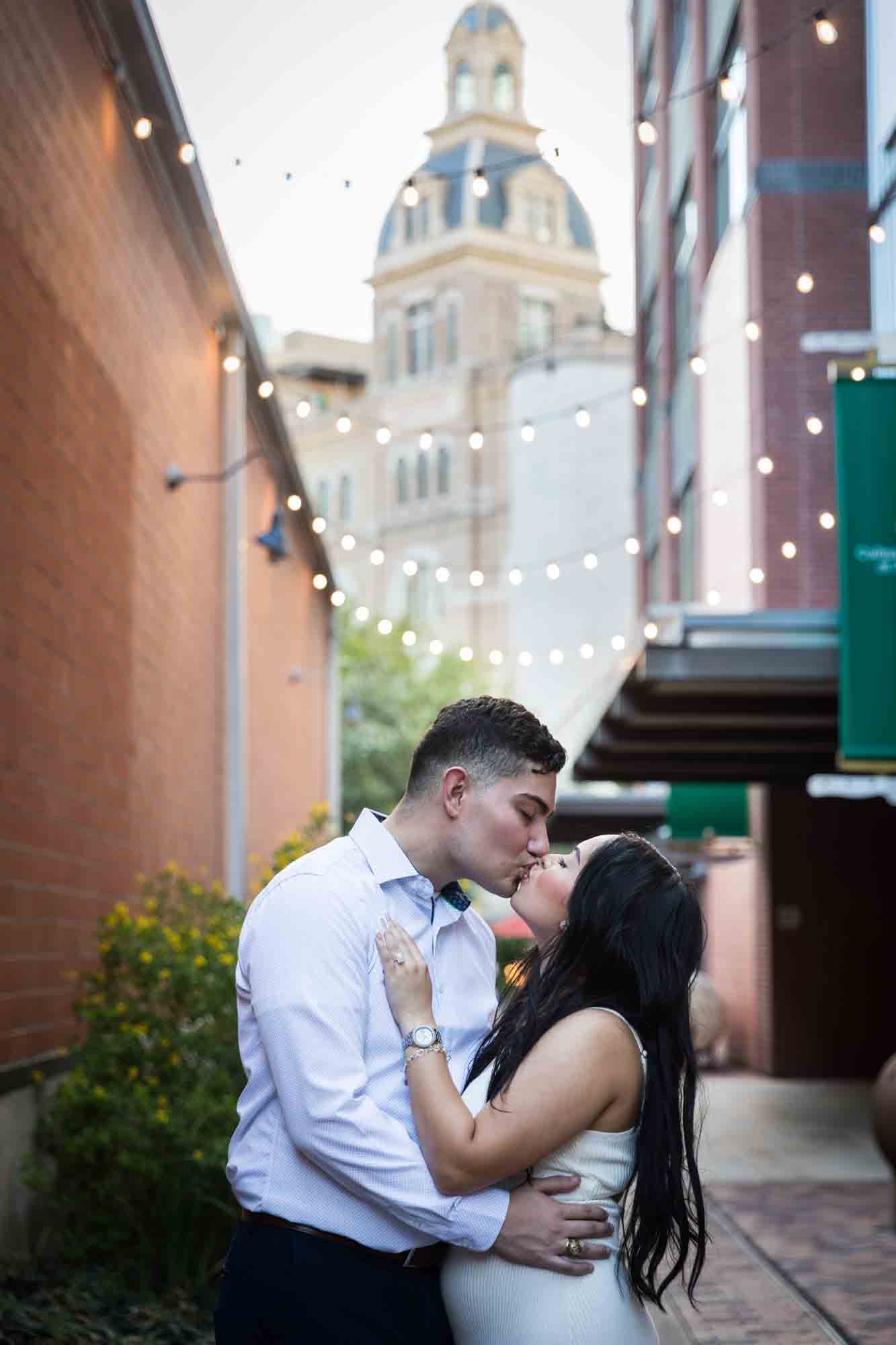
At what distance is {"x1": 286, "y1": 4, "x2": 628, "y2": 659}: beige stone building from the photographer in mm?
50656

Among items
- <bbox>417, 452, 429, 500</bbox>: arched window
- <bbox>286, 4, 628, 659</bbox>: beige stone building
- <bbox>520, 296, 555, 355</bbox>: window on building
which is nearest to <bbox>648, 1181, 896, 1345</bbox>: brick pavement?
<bbox>286, 4, 628, 659</bbox>: beige stone building

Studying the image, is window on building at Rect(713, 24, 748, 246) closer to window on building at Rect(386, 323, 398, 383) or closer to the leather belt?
the leather belt

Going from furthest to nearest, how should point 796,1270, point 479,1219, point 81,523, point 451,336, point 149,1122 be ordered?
point 451,336, point 796,1270, point 81,523, point 149,1122, point 479,1219

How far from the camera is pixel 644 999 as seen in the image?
311 cm

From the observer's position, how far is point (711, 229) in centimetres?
2073

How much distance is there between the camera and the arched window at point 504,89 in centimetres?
5381

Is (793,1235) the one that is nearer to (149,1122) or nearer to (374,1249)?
(149,1122)

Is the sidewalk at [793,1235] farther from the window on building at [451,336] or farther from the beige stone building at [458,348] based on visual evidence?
the window on building at [451,336]

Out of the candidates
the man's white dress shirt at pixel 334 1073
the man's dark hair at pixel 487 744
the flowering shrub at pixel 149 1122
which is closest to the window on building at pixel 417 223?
the flowering shrub at pixel 149 1122

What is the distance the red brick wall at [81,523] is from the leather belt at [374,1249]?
3398 millimetres

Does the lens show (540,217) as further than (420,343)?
Yes

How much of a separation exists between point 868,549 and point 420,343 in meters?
43.8

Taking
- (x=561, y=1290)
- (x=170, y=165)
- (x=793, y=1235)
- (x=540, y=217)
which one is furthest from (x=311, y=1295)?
(x=540, y=217)

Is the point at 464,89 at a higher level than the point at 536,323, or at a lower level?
higher
